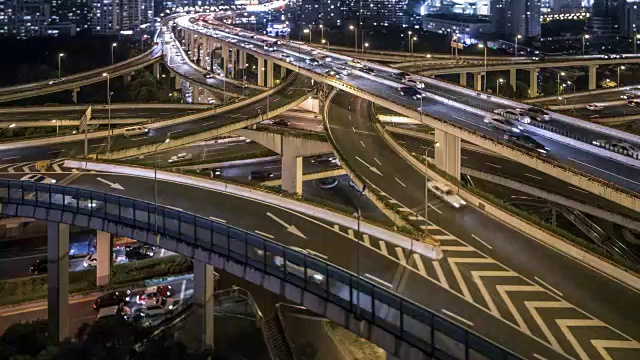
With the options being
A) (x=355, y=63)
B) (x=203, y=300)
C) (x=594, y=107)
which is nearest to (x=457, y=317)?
(x=203, y=300)

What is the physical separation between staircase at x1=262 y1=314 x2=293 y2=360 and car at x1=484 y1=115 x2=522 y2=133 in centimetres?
1981

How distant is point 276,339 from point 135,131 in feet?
87.9

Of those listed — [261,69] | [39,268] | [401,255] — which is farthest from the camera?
[261,69]

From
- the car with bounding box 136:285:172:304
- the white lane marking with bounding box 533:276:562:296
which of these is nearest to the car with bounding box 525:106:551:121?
the white lane marking with bounding box 533:276:562:296

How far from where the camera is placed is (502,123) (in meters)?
40.3

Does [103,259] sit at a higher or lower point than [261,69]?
lower

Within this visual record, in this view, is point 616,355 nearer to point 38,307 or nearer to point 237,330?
point 237,330

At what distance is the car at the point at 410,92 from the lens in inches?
1966

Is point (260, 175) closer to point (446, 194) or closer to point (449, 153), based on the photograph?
point (449, 153)

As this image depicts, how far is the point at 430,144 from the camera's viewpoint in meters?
55.1

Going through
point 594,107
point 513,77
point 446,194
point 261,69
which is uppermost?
A: point 261,69

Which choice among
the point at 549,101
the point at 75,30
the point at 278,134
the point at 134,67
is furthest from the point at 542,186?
the point at 75,30

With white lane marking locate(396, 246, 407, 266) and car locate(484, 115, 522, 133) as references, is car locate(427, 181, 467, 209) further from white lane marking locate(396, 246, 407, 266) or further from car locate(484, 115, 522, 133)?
car locate(484, 115, 522, 133)

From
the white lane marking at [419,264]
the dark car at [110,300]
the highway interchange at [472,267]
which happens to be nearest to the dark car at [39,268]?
the highway interchange at [472,267]
